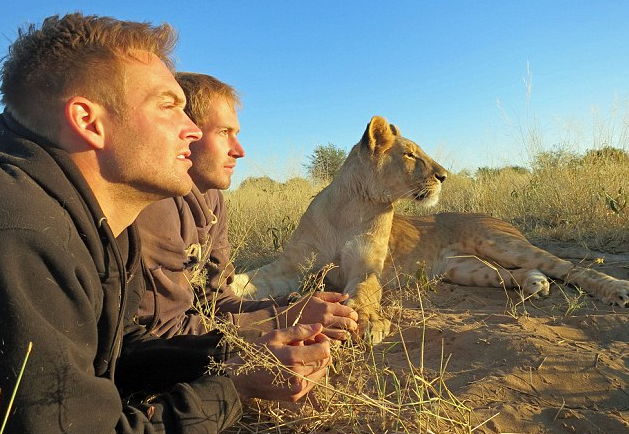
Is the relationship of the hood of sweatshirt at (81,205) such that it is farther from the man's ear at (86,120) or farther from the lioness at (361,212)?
the lioness at (361,212)

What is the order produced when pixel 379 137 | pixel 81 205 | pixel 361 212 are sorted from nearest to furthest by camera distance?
1. pixel 81 205
2. pixel 361 212
3. pixel 379 137

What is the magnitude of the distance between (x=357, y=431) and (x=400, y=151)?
10.1 feet

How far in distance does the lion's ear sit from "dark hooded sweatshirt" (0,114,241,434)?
3.00 metres

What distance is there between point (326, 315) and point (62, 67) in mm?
1546

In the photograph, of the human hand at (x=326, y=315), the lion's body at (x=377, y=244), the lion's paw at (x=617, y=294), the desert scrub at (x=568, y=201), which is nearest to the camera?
the human hand at (x=326, y=315)

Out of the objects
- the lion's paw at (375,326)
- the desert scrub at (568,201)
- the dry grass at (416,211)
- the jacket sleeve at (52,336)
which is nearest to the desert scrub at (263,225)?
the dry grass at (416,211)

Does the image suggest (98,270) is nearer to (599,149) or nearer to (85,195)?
(85,195)

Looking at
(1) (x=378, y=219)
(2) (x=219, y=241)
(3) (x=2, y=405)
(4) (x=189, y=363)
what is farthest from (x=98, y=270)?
(1) (x=378, y=219)

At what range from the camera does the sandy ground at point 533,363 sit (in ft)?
6.88

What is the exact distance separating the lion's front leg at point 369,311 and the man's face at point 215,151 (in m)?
1.06

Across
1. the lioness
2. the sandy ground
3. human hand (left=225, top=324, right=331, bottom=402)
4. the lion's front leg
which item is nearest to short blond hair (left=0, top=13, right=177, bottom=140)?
human hand (left=225, top=324, right=331, bottom=402)

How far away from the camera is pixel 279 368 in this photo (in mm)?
1880

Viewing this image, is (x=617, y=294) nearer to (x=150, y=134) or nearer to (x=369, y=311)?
(x=369, y=311)

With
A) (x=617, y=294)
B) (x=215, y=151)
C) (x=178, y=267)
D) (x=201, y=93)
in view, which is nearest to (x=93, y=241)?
(x=178, y=267)
